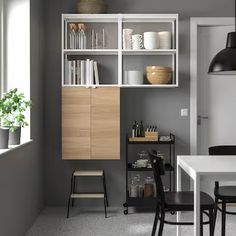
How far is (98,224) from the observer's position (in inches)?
178

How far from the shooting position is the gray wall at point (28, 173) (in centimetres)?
344

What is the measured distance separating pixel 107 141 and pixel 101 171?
1.16 ft

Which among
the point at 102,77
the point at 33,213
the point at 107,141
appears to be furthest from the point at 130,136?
the point at 33,213

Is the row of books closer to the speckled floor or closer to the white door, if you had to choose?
the white door

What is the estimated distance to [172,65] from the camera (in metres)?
5.26

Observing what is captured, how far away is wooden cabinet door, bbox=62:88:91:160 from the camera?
16.4 ft

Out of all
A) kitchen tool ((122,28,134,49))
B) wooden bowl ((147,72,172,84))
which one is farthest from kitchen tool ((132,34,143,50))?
wooden bowl ((147,72,172,84))

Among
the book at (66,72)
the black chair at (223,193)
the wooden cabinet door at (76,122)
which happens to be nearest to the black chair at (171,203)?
the black chair at (223,193)

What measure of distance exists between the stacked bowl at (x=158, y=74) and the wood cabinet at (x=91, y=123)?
0.39 meters

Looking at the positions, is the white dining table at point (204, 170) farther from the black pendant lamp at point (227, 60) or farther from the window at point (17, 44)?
the window at point (17, 44)

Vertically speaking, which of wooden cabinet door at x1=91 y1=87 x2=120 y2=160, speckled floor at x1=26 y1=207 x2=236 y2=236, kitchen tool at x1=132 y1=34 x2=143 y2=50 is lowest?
speckled floor at x1=26 y1=207 x2=236 y2=236

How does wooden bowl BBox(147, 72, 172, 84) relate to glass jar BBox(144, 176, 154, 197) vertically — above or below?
above

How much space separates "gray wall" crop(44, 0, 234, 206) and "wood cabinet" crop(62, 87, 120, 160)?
311 millimetres

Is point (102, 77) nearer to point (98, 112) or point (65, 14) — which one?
point (98, 112)
